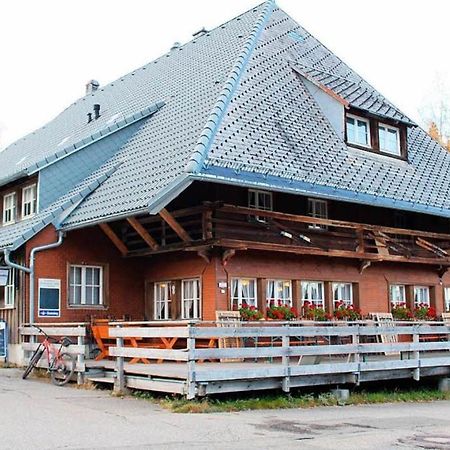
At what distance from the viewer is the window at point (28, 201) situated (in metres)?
21.4

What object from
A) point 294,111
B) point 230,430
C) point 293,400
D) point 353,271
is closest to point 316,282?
point 353,271

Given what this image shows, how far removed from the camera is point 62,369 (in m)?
16.3

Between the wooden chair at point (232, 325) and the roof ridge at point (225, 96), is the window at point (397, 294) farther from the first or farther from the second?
the roof ridge at point (225, 96)

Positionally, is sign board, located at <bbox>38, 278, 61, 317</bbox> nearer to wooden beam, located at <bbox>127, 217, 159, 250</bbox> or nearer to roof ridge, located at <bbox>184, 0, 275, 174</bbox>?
wooden beam, located at <bbox>127, 217, 159, 250</bbox>

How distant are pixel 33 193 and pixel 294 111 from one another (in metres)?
7.78

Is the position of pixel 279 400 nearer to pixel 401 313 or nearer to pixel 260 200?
pixel 260 200

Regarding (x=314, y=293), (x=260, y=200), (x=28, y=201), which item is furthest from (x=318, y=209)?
(x=28, y=201)

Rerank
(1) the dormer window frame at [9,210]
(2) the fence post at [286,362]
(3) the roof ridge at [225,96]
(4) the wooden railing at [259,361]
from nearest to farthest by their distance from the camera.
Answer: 1. (4) the wooden railing at [259,361]
2. (2) the fence post at [286,362]
3. (3) the roof ridge at [225,96]
4. (1) the dormer window frame at [9,210]

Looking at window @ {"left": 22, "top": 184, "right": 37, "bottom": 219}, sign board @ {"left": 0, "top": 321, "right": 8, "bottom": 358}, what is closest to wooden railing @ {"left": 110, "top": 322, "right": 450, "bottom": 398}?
sign board @ {"left": 0, "top": 321, "right": 8, "bottom": 358}

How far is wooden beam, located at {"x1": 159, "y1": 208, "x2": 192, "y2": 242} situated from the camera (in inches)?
683

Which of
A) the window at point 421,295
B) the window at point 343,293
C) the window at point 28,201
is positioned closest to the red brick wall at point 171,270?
the window at point 343,293

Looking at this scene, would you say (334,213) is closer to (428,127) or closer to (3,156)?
(3,156)

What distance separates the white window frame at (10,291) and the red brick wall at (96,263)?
95 centimetres

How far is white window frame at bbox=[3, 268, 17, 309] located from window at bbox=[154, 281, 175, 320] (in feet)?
12.3
